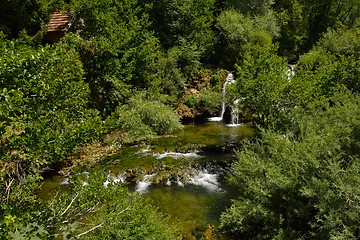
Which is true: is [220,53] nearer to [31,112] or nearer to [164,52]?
[164,52]

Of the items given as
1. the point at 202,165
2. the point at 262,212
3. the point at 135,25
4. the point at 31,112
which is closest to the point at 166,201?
the point at 202,165

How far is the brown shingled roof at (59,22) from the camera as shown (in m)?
21.3

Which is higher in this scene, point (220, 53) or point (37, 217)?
point (220, 53)

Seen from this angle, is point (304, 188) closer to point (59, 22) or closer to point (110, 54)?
point (110, 54)

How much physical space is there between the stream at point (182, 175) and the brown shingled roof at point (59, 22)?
402 inches

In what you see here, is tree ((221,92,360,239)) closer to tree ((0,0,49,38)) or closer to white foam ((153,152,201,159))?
white foam ((153,152,201,159))

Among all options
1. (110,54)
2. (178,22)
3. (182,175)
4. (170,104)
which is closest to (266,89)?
(182,175)

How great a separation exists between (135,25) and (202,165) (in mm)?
11327

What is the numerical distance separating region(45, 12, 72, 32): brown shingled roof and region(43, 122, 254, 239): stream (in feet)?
33.5

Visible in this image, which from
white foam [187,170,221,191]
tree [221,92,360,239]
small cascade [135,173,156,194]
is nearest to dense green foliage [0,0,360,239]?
tree [221,92,360,239]

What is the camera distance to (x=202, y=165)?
15.0 metres

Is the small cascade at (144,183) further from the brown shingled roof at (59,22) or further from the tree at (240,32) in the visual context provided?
the tree at (240,32)

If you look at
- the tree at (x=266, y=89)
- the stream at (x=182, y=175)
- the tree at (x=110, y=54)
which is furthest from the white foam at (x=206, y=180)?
the tree at (x=110, y=54)

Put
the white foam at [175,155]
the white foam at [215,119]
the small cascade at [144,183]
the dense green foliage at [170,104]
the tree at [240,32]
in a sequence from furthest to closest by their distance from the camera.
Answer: the tree at [240,32]
the white foam at [215,119]
the white foam at [175,155]
the small cascade at [144,183]
the dense green foliage at [170,104]
